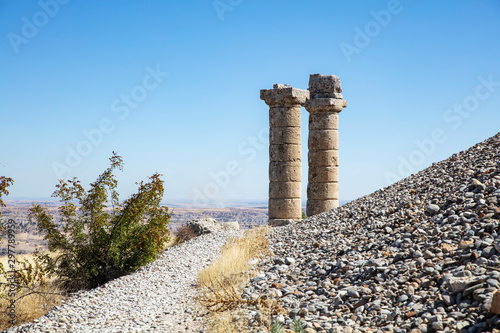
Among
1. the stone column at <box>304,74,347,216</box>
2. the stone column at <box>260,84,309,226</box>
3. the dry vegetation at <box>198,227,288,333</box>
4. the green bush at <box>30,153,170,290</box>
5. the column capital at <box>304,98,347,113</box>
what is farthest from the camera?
the stone column at <box>304,74,347,216</box>

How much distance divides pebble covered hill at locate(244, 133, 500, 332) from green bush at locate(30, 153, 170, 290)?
331 centimetres

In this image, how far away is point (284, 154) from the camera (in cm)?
1639

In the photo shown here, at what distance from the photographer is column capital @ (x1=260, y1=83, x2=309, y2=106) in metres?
16.0

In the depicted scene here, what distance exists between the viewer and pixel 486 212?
21.4 feet

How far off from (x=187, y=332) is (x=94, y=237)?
4.77 m

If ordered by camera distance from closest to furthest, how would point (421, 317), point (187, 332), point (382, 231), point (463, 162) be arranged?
1. point (421, 317)
2. point (187, 332)
3. point (382, 231)
4. point (463, 162)

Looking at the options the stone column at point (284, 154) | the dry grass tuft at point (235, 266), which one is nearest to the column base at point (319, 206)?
the stone column at point (284, 154)

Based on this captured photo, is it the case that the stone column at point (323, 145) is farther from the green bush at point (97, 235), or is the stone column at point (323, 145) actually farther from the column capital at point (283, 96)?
the green bush at point (97, 235)

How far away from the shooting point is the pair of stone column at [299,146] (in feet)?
53.5

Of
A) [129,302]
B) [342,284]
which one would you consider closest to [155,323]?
[129,302]

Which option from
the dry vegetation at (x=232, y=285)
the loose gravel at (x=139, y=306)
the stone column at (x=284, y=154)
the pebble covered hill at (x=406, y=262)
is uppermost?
the stone column at (x=284, y=154)

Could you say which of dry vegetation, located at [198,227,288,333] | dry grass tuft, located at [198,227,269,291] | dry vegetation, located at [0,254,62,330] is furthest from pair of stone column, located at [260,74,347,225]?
dry vegetation, located at [0,254,62,330]

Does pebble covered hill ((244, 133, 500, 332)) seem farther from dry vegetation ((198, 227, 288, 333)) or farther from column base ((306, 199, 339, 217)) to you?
column base ((306, 199, 339, 217))

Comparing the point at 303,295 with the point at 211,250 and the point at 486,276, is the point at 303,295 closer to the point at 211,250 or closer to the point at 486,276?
the point at 486,276
